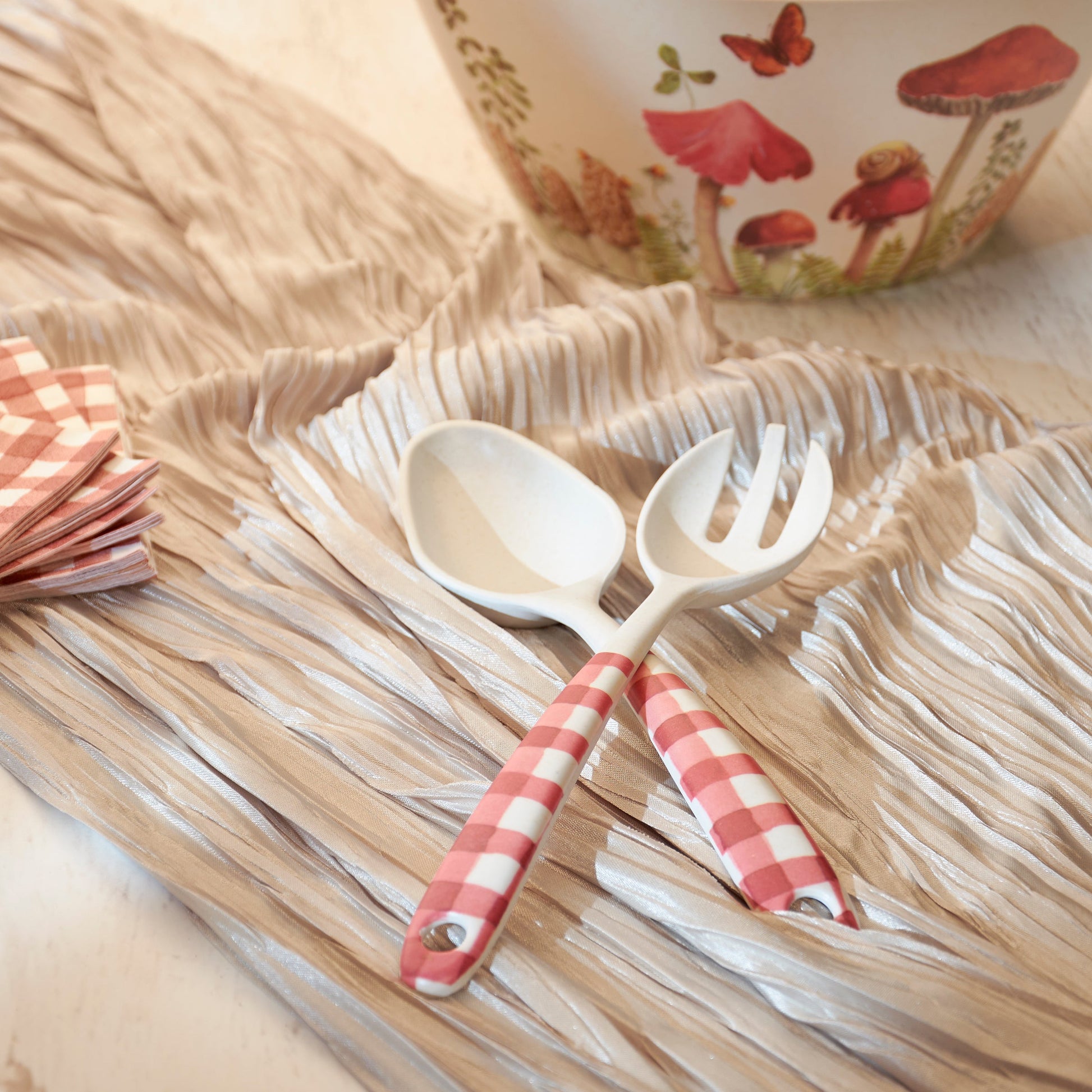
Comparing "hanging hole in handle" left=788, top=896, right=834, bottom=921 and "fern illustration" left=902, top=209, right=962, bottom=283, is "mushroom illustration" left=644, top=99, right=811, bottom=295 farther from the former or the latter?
"hanging hole in handle" left=788, top=896, right=834, bottom=921

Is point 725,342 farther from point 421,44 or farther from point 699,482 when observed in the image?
point 421,44

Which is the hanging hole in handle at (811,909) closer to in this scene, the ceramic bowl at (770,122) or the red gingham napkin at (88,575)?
the red gingham napkin at (88,575)

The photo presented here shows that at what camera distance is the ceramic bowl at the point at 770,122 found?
2.07ft

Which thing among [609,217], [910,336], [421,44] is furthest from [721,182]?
[421,44]

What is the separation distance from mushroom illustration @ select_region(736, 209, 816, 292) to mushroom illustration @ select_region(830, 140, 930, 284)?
3 centimetres

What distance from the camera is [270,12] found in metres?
1.35

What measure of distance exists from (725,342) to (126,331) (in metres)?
0.42

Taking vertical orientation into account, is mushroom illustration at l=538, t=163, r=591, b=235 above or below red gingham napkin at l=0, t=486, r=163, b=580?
below

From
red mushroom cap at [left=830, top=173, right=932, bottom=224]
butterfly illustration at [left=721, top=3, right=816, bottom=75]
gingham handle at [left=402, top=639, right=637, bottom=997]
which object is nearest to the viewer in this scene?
gingham handle at [left=402, top=639, right=637, bottom=997]

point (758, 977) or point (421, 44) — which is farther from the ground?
point (421, 44)

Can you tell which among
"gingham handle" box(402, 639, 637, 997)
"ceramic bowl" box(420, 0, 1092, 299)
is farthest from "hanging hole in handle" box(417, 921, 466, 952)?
"ceramic bowl" box(420, 0, 1092, 299)

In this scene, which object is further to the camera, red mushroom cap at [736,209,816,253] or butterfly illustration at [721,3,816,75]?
red mushroom cap at [736,209,816,253]

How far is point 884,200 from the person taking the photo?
2.47 ft

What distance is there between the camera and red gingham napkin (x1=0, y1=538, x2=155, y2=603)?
1.62ft
